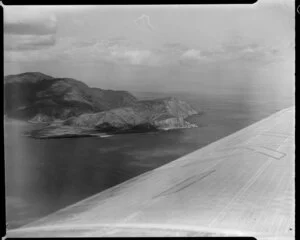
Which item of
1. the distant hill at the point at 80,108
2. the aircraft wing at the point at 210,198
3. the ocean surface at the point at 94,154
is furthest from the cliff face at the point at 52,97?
the aircraft wing at the point at 210,198

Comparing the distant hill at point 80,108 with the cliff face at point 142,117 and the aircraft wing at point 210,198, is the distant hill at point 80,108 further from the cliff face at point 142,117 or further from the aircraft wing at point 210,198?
the aircraft wing at point 210,198

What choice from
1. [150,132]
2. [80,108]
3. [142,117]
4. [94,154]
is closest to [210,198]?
[150,132]

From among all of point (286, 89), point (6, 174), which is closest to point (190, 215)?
point (286, 89)

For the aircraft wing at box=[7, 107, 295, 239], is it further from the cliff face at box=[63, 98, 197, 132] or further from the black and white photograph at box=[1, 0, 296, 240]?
the cliff face at box=[63, 98, 197, 132]

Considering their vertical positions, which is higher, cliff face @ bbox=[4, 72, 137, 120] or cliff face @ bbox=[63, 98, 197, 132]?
cliff face @ bbox=[4, 72, 137, 120]

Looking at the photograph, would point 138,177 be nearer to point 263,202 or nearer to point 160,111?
point 160,111

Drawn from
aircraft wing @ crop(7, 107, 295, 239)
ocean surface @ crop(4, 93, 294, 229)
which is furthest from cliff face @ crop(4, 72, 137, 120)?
aircraft wing @ crop(7, 107, 295, 239)
